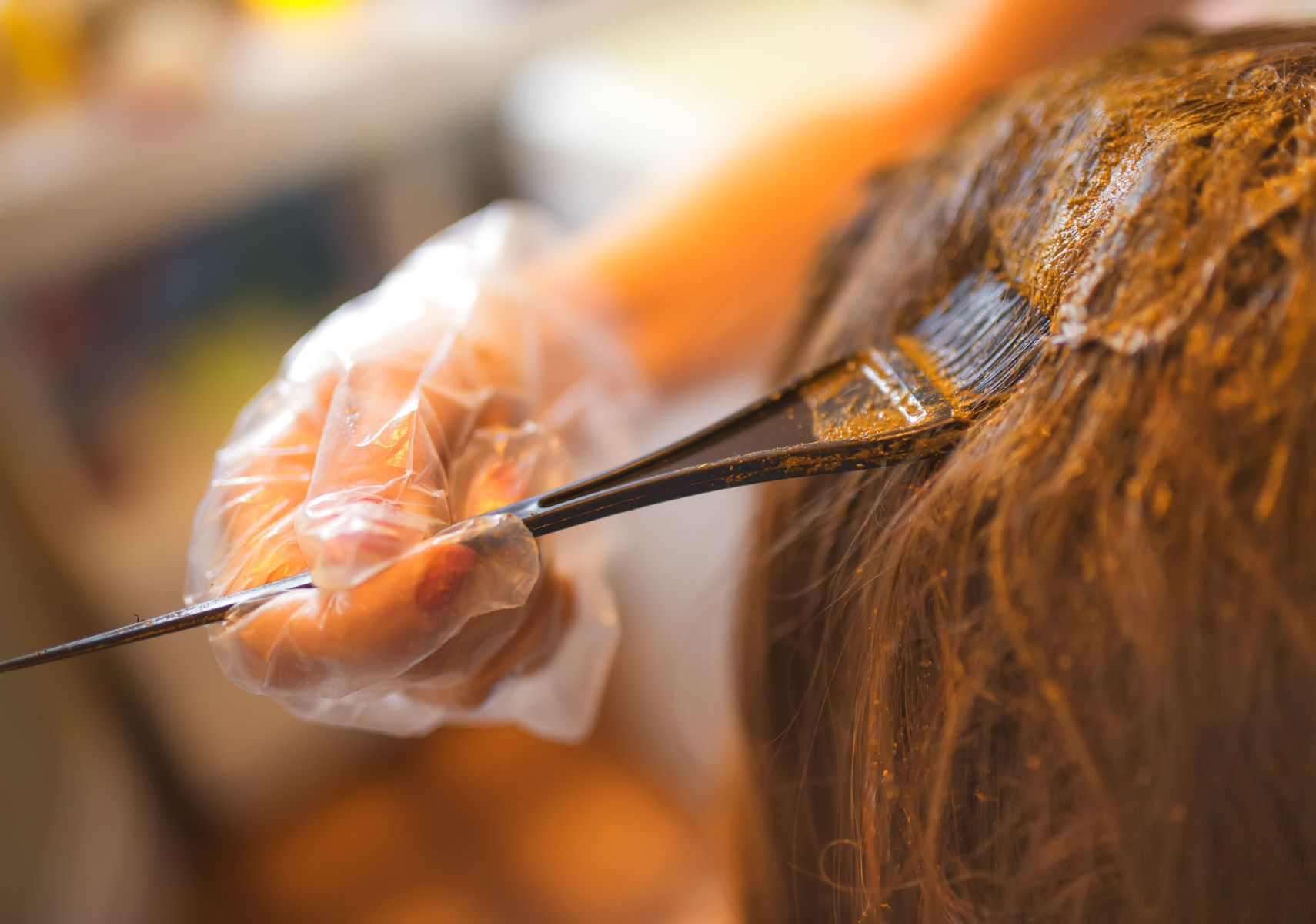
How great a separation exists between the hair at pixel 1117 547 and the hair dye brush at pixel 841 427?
1 cm

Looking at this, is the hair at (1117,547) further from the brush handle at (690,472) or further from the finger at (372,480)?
the finger at (372,480)

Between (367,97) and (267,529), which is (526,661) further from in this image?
(367,97)

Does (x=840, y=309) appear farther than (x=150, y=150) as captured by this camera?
No

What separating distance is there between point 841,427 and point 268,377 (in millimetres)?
1021

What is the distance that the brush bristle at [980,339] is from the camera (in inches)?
12.6

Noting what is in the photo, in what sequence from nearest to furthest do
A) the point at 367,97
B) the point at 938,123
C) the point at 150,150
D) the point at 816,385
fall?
1. the point at 816,385
2. the point at 938,123
3. the point at 150,150
4. the point at 367,97

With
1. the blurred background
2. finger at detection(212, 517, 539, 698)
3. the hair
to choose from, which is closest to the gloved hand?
finger at detection(212, 517, 539, 698)

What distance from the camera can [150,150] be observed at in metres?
1.02

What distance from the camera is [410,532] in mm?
367

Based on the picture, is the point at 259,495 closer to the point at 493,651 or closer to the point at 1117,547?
the point at 493,651

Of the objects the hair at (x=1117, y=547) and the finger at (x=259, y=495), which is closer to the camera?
the hair at (x=1117, y=547)

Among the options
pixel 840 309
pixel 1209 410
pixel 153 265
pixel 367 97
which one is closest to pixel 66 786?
pixel 153 265

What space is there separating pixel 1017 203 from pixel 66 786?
1187 mm

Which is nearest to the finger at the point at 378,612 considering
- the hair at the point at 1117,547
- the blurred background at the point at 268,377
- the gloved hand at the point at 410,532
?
the gloved hand at the point at 410,532
